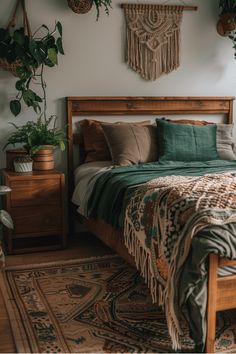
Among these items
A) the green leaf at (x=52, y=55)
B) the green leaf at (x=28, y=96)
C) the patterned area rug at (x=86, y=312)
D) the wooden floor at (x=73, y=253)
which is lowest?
the wooden floor at (x=73, y=253)

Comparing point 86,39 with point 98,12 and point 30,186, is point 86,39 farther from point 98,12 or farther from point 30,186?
point 30,186

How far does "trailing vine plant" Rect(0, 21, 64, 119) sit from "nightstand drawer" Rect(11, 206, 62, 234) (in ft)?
2.49

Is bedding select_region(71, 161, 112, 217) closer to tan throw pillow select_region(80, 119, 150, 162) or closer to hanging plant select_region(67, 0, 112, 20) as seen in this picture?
tan throw pillow select_region(80, 119, 150, 162)

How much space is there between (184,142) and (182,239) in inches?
65.9

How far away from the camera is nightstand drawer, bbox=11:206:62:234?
3.44m

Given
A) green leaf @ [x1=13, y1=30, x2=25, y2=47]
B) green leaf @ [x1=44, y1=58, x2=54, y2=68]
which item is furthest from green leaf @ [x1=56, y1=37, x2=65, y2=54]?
green leaf @ [x1=13, y1=30, x2=25, y2=47]

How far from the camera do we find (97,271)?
3.13 meters

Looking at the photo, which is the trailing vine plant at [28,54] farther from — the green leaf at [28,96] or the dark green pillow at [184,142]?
the dark green pillow at [184,142]

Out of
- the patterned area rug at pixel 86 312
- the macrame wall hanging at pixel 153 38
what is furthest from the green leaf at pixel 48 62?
the patterned area rug at pixel 86 312

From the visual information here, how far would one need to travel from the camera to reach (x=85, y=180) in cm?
349

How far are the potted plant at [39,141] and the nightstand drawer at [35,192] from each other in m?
0.20

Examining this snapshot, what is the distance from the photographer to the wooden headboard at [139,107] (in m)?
3.89

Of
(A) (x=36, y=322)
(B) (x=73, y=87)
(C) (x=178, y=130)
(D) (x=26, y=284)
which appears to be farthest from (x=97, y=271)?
(B) (x=73, y=87)

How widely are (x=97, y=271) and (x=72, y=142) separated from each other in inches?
47.6
